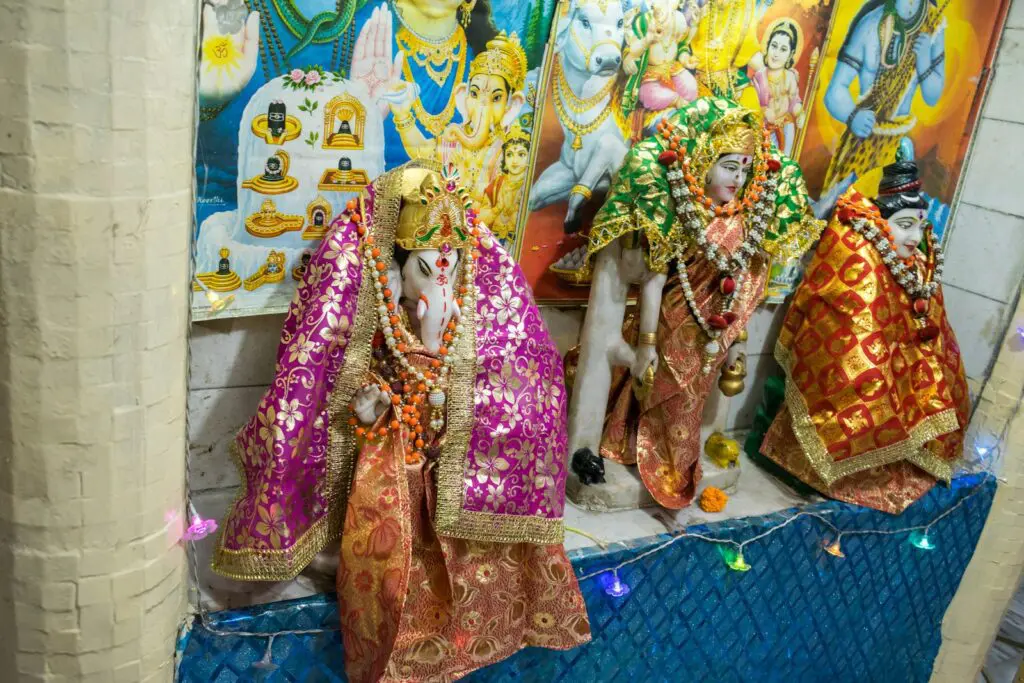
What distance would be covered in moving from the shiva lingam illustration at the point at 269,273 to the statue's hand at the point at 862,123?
6.58ft

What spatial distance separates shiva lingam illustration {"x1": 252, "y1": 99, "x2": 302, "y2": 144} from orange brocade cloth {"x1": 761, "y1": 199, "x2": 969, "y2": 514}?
1.74 metres

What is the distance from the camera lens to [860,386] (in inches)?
119

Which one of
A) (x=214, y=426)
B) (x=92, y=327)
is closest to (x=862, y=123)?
(x=214, y=426)

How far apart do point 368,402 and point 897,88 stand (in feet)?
7.27

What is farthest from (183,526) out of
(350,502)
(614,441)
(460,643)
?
(614,441)

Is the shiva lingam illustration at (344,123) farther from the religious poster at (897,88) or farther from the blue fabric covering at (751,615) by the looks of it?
the religious poster at (897,88)

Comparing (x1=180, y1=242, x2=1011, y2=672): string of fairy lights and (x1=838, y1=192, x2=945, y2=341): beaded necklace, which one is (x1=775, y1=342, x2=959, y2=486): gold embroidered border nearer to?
(x1=180, y1=242, x2=1011, y2=672): string of fairy lights

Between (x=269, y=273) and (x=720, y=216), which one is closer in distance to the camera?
(x=269, y=273)

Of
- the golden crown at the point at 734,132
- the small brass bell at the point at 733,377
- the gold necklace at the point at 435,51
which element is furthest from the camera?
the small brass bell at the point at 733,377

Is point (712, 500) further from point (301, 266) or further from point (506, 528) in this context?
point (301, 266)

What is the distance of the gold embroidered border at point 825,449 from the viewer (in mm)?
3084

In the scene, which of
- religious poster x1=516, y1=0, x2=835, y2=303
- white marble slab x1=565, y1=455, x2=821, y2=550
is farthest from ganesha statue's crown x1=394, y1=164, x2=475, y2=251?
white marble slab x1=565, y1=455, x2=821, y2=550

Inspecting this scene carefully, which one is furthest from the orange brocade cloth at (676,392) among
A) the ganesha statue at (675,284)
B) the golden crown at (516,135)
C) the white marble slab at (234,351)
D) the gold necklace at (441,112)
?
the white marble slab at (234,351)

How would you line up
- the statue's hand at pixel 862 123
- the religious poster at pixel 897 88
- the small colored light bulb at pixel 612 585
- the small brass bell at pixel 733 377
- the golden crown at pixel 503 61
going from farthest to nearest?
1. the statue's hand at pixel 862 123
2. the religious poster at pixel 897 88
3. the small brass bell at pixel 733 377
4. the small colored light bulb at pixel 612 585
5. the golden crown at pixel 503 61
